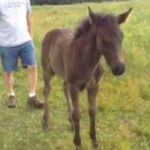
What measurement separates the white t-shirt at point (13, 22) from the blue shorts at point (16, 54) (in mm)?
90

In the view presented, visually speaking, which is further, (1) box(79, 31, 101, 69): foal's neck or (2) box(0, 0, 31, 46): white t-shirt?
(2) box(0, 0, 31, 46): white t-shirt

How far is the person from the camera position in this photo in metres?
7.86

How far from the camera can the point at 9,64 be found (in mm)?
8211

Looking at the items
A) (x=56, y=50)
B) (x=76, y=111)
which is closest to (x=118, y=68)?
(x=76, y=111)

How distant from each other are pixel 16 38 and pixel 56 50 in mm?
1098

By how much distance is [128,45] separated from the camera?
12305 millimetres

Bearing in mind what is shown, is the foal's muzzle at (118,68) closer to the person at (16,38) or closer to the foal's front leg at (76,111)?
the foal's front leg at (76,111)

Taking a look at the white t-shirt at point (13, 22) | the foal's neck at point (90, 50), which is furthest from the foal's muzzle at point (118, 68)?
the white t-shirt at point (13, 22)

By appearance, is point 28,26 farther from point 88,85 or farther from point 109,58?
point 109,58

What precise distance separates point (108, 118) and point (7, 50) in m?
1.89

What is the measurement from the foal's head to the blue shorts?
2498mm

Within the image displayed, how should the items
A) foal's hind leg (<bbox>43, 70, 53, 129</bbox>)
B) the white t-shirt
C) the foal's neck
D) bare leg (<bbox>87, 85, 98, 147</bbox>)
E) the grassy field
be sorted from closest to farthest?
the foal's neck
bare leg (<bbox>87, 85, 98, 147</bbox>)
the grassy field
foal's hind leg (<bbox>43, 70, 53, 129</bbox>)
the white t-shirt

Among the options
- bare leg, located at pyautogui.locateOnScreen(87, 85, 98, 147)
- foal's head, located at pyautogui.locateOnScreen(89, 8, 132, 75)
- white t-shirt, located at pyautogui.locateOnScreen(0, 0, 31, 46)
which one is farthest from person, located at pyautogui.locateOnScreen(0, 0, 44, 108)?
foal's head, located at pyautogui.locateOnScreen(89, 8, 132, 75)

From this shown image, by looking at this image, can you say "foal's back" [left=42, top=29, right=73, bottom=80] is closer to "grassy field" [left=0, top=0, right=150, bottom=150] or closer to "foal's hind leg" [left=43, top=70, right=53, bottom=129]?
"foal's hind leg" [left=43, top=70, right=53, bottom=129]
